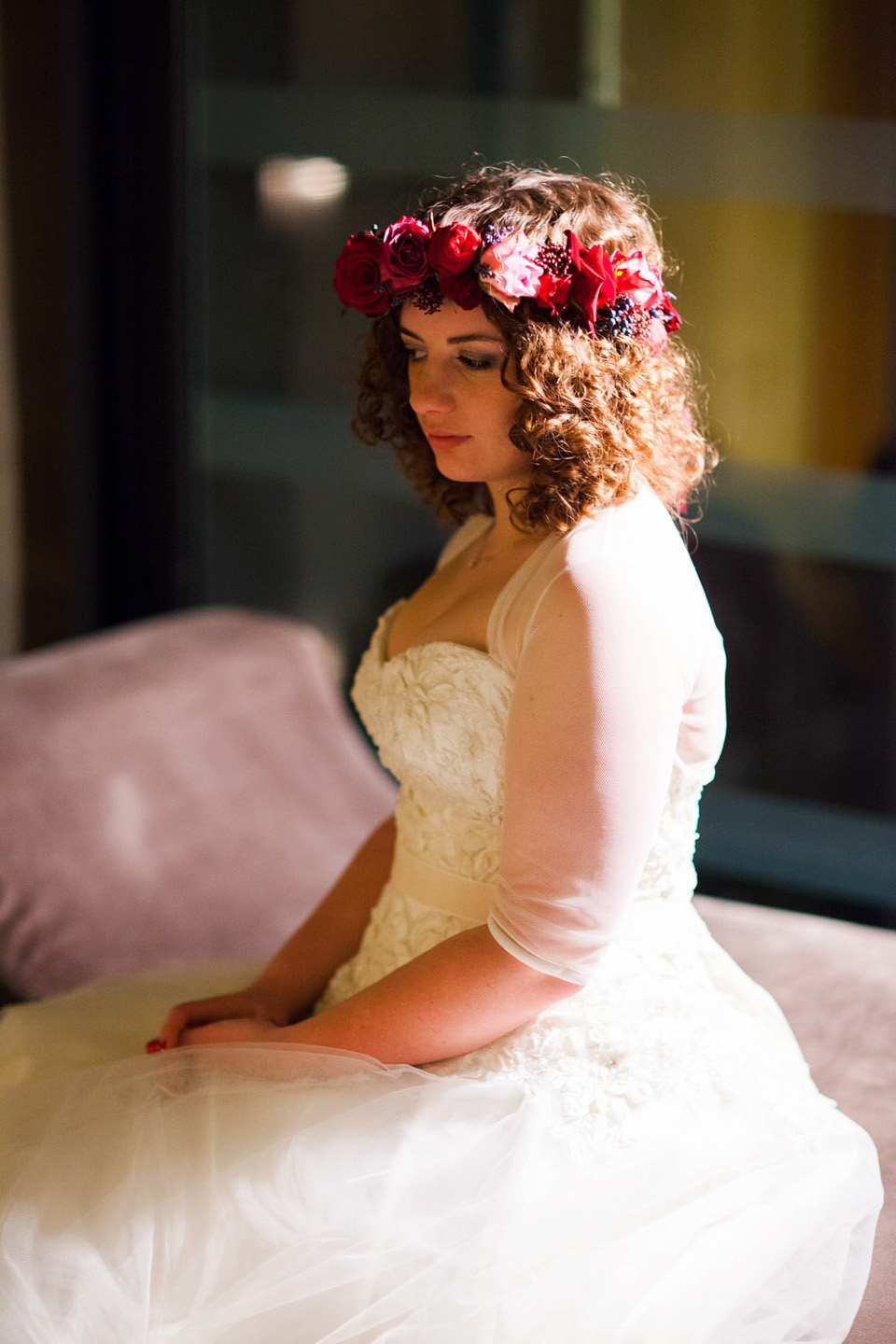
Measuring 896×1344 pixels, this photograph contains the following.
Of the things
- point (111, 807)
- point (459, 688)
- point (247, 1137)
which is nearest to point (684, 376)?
point (459, 688)

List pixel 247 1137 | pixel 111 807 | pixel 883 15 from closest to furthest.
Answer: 1. pixel 247 1137
2. pixel 111 807
3. pixel 883 15

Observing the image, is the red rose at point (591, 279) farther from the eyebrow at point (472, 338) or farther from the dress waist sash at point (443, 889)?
the dress waist sash at point (443, 889)

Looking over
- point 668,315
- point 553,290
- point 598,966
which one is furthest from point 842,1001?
point 553,290

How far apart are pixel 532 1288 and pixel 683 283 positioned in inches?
→ 77.0

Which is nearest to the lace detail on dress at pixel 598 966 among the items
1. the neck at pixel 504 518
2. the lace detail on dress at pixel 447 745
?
the lace detail on dress at pixel 447 745

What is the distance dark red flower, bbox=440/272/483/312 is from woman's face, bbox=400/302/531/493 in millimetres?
14

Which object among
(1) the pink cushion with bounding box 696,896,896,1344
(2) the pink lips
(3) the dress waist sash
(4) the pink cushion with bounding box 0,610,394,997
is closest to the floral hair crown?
(2) the pink lips

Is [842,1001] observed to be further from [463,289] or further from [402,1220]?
[463,289]

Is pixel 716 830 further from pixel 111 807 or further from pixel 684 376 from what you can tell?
pixel 684 376

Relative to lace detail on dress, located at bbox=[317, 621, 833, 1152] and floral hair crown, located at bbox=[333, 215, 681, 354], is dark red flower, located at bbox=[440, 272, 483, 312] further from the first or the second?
lace detail on dress, located at bbox=[317, 621, 833, 1152]

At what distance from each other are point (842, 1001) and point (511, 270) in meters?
1.09

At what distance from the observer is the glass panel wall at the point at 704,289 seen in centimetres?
238

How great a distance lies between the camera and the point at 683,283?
2.50m

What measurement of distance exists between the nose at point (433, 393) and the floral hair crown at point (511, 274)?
0.06 metres
